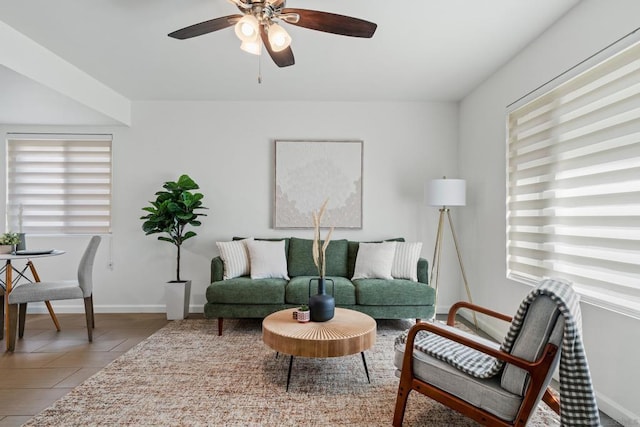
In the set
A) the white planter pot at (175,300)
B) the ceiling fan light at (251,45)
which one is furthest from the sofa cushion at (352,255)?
the ceiling fan light at (251,45)

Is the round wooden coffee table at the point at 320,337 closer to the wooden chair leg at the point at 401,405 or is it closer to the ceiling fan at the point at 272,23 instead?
the wooden chair leg at the point at 401,405

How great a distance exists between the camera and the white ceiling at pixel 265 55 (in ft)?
8.04

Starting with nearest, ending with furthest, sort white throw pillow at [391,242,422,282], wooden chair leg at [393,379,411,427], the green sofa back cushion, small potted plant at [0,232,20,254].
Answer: wooden chair leg at [393,379,411,427], small potted plant at [0,232,20,254], white throw pillow at [391,242,422,282], the green sofa back cushion

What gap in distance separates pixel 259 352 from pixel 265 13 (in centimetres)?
260

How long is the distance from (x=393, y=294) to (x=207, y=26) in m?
2.76

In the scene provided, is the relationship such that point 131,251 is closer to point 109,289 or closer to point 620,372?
point 109,289

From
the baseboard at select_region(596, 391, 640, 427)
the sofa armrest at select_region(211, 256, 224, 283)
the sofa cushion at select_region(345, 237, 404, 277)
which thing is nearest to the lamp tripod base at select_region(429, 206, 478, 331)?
the sofa cushion at select_region(345, 237, 404, 277)

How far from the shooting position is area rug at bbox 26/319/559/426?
203 centimetres

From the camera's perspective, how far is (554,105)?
106 inches

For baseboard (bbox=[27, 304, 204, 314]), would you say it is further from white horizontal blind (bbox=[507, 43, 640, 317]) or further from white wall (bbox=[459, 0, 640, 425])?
white horizontal blind (bbox=[507, 43, 640, 317])

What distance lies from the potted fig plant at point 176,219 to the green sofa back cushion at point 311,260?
1184 mm

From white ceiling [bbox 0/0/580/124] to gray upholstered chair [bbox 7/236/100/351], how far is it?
172cm

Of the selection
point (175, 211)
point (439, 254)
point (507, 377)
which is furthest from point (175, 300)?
point (507, 377)

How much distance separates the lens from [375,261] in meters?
3.84
